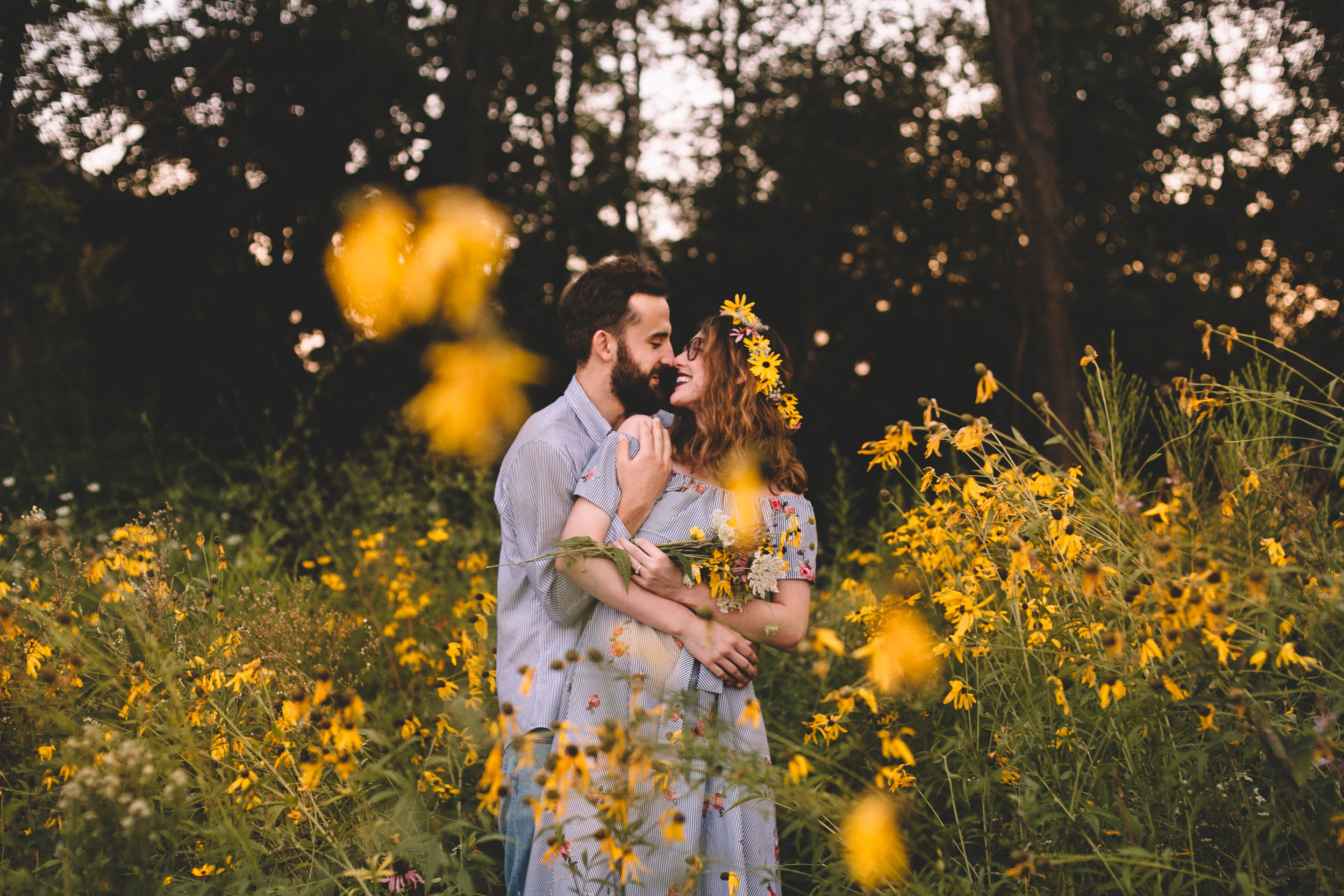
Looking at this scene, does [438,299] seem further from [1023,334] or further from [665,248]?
[1023,334]

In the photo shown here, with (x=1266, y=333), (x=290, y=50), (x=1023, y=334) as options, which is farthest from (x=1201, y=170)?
(x=290, y=50)

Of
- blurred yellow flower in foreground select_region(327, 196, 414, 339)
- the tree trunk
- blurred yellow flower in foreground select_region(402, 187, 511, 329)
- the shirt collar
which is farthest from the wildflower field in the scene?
blurred yellow flower in foreground select_region(327, 196, 414, 339)

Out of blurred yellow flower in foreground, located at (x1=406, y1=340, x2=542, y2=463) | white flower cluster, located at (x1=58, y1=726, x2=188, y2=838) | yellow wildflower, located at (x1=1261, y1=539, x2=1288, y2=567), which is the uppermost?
blurred yellow flower in foreground, located at (x1=406, y1=340, x2=542, y2=463)

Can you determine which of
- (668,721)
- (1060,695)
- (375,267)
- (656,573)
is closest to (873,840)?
(668,721)

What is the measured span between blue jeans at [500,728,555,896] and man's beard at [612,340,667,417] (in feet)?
3.00

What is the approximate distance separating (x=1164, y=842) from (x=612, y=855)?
41.9 inches

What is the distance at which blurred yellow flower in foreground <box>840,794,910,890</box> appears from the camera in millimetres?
1159

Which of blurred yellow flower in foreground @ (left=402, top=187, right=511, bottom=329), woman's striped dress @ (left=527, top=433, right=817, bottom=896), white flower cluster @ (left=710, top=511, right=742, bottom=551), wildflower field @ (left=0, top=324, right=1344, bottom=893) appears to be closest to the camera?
wildflower field @ (left=0, top=324, right=1344, bottom=893)

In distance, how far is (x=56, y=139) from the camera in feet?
26.0

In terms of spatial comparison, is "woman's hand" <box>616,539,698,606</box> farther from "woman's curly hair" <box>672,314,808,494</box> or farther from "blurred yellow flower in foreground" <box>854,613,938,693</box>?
"blurred yellow flower in foreground" <box>854,613,938,693</box>

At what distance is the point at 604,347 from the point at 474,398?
6.41m

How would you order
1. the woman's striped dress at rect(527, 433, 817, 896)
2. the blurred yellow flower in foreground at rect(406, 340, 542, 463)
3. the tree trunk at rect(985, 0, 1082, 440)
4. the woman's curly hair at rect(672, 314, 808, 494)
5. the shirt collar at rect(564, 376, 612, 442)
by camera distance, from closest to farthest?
1. the woman's striped dress at rect(527, 433, 817, 896)
2. the woman's curly hair at rect(672, 314, 808, 494)
3. the shirt collar at rect(564, 376, 612, 442)
4. the tree trunk at rect(985, 0, 1082, 440)
5. the blurred yellow flower in foreground at rect(406, 340, 542, 463)

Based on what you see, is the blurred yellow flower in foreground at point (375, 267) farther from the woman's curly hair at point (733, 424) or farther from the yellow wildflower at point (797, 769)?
the yellow wildflower at point (797, 769)

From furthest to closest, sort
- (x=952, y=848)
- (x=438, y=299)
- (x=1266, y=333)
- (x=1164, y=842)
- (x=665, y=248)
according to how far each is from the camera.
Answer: (x=665, y=248), (x=1266, y=333), (x=438, y=299), (x=952, y=848), (x=1164, y=842)
